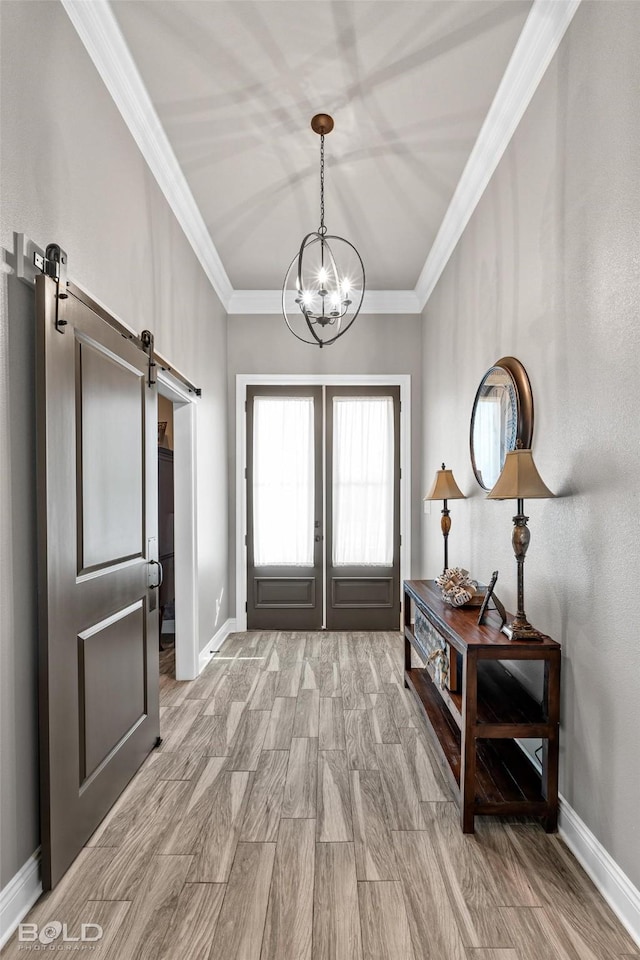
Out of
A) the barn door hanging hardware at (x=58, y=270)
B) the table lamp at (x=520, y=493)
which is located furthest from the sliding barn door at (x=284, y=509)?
the barn door hanging hardware at (x=58, y=270)

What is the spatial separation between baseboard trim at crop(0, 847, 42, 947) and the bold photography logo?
36 millimetres

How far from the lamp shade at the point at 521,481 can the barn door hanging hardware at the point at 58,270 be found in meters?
1.68

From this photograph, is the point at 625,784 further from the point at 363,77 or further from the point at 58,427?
the point at 363,77

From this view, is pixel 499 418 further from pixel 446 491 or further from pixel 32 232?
pixel 32 232

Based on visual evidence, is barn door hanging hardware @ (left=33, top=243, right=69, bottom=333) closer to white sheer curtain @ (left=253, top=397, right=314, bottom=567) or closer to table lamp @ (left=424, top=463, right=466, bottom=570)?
table lamp @ (left=424, top=463, right=466, bottom=570)

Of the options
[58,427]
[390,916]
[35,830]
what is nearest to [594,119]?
[58,427]

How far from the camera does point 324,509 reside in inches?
205

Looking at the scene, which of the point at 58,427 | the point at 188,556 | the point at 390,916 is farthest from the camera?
the point at 188,556

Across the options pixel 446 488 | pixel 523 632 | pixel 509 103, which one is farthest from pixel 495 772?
pixel 509 103

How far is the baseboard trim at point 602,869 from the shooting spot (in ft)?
5.24

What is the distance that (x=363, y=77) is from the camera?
2482 millimetres

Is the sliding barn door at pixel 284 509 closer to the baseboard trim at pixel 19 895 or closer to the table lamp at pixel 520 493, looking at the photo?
the table lamp at pixel 520 493

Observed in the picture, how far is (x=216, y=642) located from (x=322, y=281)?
3.21 metres

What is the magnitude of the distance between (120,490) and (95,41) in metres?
1.79
